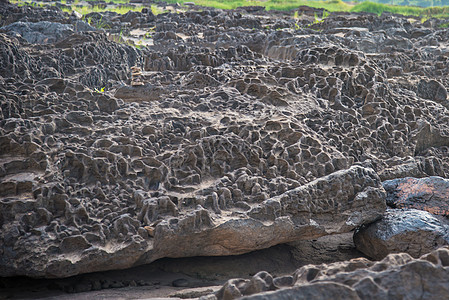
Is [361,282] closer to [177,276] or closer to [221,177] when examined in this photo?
[177,276]

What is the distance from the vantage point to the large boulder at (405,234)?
3916 millimetres

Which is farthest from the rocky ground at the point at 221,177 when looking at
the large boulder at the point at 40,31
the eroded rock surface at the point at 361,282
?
the large boulder at the point at 40,31

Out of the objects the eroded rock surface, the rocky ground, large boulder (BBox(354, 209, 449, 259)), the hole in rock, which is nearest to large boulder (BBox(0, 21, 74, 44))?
the rocky ground

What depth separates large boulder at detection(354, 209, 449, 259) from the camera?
392 centimetres

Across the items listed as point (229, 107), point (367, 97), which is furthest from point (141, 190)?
point (367, 97)

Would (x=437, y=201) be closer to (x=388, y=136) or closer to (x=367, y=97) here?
(x=388, y=136)

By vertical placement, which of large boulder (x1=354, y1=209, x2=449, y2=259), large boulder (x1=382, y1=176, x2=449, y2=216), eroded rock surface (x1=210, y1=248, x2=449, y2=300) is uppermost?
eroded rock surface (x1=210, y1=248, x2=449, y2=300)

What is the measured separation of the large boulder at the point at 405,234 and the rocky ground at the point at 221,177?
1cm

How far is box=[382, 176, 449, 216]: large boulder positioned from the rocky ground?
12 millimetres

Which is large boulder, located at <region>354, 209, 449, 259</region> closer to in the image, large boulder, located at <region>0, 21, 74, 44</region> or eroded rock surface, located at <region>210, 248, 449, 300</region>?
eroded rock surface, located at <region>210, 248, 449, 300</region>

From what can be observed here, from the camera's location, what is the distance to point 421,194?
4363 mm

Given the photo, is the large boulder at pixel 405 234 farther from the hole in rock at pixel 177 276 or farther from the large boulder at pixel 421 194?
the hole in rock at pixel 177 276

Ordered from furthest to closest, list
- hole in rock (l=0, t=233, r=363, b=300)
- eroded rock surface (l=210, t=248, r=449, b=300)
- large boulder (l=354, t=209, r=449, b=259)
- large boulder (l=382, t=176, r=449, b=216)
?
large boulder (l=382, t=176, r=449, b=216), large boulder (l=354, t=209, r=449, b=259), hole in rock (l=0, t=233, r=363, b=300), eroded rock surface (l=210, t=248, r=449, b=300)

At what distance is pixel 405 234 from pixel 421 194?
0.58m
